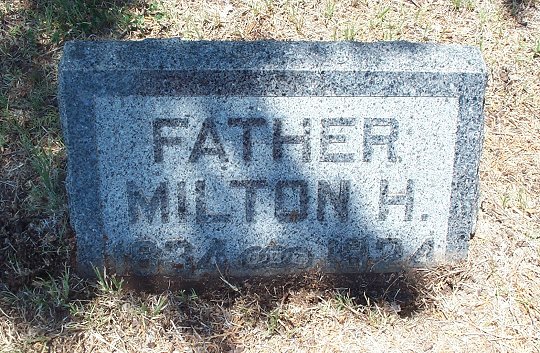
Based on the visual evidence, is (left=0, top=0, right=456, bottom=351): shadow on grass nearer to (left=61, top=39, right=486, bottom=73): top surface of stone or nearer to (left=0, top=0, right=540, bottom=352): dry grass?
(left=0, top=0, right=540, bottom=352): dry grass

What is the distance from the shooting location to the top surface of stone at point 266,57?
2441 millimetres

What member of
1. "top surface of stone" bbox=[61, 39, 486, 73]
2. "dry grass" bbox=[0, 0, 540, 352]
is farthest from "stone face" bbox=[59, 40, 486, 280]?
"dry grass" bbox=[0, 0, 540, 352]

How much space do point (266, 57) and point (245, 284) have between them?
956 mm

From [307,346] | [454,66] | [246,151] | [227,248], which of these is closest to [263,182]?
[246,151]

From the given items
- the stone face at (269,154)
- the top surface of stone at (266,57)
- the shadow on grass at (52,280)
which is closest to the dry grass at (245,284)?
the shadow on grass at (52,280)

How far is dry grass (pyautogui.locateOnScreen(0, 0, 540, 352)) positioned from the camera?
2.52 meters

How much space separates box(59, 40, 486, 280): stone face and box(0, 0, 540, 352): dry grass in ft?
0.48

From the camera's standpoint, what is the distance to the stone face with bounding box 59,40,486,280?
2.47 meters

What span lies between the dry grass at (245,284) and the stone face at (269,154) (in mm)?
147

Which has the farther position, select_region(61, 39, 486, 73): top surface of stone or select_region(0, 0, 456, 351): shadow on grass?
select_region(0, 0, 456, 351): shadow on grass

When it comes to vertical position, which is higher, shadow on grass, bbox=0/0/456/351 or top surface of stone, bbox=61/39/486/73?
top surface of stone, bbox=61/39/486/73

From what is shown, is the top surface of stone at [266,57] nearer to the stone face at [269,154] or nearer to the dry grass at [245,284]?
the stone face at [269,154]

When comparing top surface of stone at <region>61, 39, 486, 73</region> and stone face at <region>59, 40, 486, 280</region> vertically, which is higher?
top surface of stone at <region>61, 39, 486, 73</region>

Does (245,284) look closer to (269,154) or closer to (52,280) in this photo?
(269,154)
